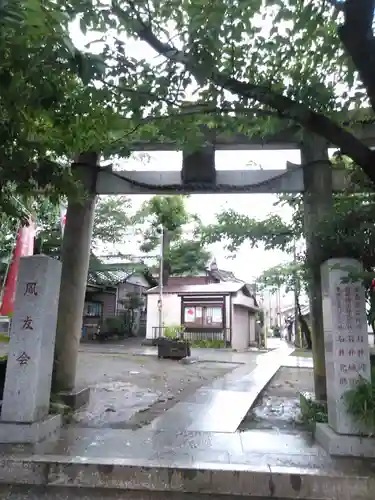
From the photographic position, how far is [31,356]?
17.4 ft

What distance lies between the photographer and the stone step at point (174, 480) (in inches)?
163

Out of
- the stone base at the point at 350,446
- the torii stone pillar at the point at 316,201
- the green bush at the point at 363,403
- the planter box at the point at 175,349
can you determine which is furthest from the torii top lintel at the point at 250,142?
the planter box at the point at 175,349

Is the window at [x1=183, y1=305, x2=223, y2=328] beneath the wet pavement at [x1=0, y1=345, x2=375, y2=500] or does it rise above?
above

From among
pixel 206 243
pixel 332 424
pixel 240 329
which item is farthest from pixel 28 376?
pixel 240 329

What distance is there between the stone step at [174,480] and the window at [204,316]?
21.2m

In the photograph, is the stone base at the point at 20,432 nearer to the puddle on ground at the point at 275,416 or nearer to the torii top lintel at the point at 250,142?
the puddle on ground at the point at 275,416

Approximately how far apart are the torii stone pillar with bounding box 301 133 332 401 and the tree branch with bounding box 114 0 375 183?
2396mm

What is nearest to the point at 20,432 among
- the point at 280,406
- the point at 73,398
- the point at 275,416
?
the point at 73,398

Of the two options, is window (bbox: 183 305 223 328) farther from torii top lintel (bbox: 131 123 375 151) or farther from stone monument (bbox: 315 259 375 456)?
stone monument (bbox: 315 259 375 456)

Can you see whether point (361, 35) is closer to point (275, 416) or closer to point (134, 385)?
point (275, 416)

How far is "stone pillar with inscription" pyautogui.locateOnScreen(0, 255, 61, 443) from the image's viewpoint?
5.10 m

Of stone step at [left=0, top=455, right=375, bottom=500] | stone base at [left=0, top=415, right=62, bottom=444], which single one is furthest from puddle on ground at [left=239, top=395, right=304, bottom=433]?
stone base at [left=0, top=415, right=62, bottom=444]

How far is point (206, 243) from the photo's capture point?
1356 cm

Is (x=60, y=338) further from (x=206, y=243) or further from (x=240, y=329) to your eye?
(x=240, y=329)
